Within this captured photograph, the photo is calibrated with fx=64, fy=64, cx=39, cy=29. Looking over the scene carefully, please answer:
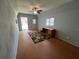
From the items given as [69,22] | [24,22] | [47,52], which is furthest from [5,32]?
[24,22]

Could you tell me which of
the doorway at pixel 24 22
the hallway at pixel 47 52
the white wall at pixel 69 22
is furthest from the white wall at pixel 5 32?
the doorway at pixel 24 22

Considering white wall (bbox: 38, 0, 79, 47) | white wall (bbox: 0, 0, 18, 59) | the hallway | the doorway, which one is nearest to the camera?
white wall (bbox: 0, 0, 18, 59)

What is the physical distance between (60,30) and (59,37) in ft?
1.73

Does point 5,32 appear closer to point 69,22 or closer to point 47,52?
point 47,52

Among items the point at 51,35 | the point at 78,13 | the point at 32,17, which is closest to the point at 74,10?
the point at 78,13

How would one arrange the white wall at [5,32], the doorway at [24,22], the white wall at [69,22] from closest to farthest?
the white wall at [5,32], the white wall at [69,22], the doorway at [24,22]

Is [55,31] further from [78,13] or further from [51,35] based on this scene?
[78,13]

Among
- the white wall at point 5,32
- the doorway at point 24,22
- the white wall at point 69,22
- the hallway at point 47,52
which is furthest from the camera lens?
the doorway at point 24,22

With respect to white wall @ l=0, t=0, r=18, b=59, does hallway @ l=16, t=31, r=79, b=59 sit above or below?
below

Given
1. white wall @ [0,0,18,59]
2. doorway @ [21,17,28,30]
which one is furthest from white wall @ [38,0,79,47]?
doorway @ [21,17,28,30]

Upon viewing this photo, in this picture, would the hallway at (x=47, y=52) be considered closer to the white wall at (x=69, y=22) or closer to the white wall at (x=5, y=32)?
the white wall at (x=69, y=22)

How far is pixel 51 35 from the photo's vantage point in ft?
16.4

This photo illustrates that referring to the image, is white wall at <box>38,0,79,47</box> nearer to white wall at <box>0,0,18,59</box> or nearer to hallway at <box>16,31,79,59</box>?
hallway at <box>16,31,79,59</box>

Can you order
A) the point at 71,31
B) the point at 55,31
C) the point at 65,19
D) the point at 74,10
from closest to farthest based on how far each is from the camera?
the point at 74,10
the point at 71,31
the point at 65,19
the point at 55,31
